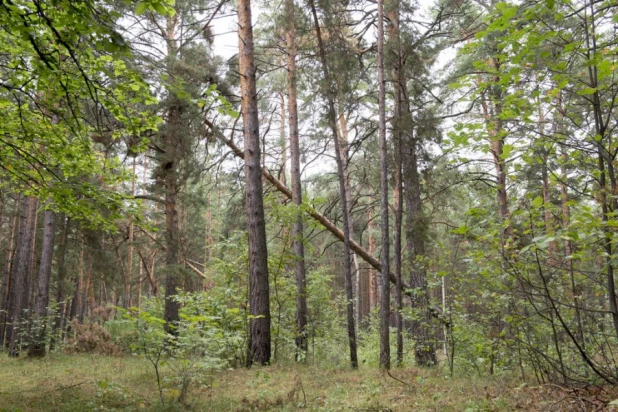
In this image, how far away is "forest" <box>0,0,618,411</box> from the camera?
423 centimetres

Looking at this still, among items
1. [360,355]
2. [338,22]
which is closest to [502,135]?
[338,22]

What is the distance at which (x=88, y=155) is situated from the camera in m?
6.83

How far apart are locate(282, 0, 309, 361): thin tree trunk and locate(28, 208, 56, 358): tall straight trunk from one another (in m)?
7.39

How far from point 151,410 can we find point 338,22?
9286mm

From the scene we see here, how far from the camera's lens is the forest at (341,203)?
423 centimetres

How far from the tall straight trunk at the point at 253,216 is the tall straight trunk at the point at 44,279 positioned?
732 cm

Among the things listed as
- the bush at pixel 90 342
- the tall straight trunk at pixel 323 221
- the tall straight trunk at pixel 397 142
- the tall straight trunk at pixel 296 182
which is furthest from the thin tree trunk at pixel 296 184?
the bush at pixel 90 342

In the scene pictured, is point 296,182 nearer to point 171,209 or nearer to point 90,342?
point 171,209

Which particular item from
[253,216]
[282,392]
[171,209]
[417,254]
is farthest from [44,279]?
[417,254]

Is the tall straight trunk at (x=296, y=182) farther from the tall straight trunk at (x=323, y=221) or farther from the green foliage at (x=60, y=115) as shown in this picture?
the green foliage at (x=60, y=115)

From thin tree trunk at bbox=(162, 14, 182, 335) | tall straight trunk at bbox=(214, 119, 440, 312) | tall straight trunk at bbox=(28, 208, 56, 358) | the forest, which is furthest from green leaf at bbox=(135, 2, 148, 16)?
tall straight trunk at bbox=(28, 208, 56, 358)

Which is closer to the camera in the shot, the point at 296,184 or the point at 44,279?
the point at 296,184

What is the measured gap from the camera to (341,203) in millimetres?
10477

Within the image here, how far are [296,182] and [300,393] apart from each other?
23.4ft
